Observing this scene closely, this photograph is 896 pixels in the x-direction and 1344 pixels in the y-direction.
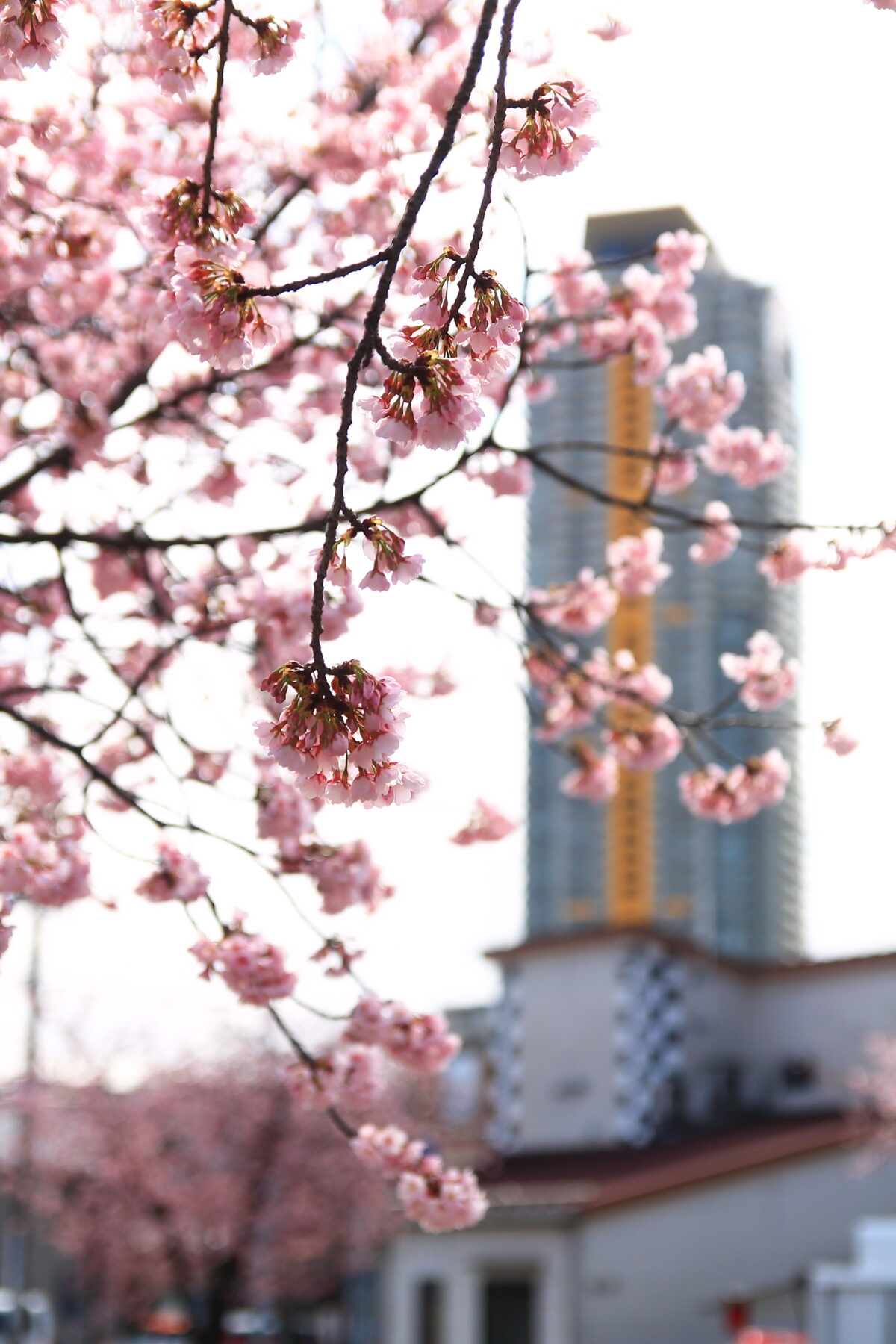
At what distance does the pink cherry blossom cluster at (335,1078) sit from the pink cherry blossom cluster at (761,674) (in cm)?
194

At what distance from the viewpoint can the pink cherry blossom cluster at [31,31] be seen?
2742 millimetres

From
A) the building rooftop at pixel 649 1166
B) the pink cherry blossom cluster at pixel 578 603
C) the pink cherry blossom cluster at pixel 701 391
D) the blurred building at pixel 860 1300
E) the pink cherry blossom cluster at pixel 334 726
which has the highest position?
the pink cherry blossom cluster at pixel 701 391

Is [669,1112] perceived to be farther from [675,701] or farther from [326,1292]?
[675,701]

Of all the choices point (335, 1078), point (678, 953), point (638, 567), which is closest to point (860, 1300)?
point (678, 953)

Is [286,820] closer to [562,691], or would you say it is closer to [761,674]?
[562,691]

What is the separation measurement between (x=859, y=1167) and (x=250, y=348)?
15548 mm

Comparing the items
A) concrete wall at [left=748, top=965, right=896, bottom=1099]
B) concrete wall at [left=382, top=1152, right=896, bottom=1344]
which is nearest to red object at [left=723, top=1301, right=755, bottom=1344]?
concrete wall at [left=382, top=1152, right=896, bottom=1344]

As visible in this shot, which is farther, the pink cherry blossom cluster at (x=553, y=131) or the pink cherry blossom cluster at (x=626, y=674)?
the pink cherry blossom cluster at (x=626, y=674)

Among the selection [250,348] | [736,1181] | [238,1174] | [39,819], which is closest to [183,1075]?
[238,1174]

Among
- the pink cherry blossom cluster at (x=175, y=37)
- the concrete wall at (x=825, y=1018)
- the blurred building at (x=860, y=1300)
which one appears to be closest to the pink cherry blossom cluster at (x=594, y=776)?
the pink cherry blossom cluster at (x=175, y=37)

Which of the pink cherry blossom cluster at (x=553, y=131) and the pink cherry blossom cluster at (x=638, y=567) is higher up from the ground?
the pink cherry blossom cluster at (x=638, y=567)

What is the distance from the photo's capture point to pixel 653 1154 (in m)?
18.9

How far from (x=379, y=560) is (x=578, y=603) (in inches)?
156

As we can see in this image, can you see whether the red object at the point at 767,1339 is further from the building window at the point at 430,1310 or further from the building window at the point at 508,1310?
the building window at the point at 430,1310
